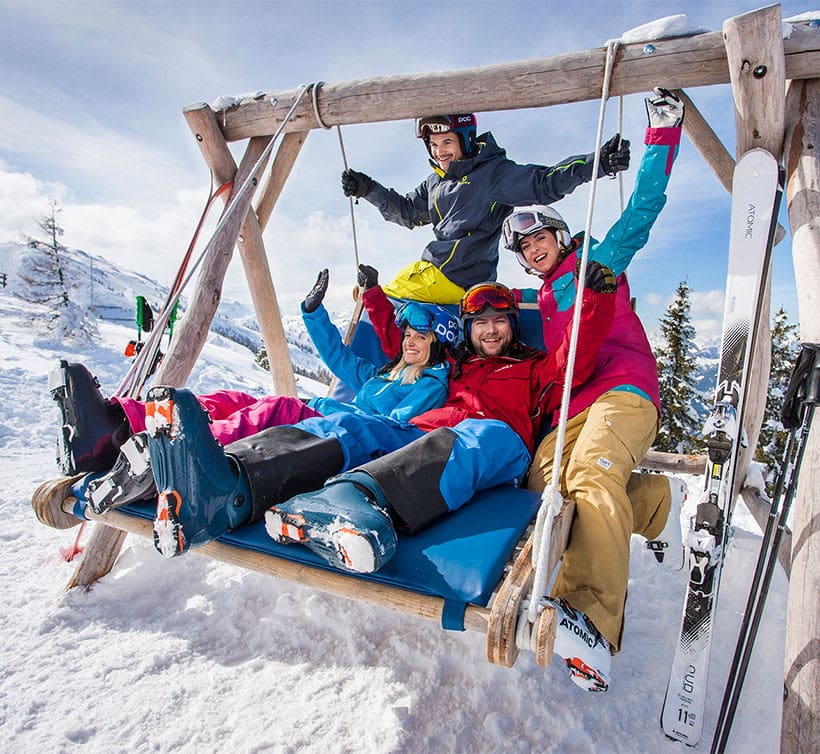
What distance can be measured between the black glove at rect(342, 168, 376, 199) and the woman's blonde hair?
179 centimetres

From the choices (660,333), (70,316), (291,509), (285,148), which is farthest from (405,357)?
(70,316)

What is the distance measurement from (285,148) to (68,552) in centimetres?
313

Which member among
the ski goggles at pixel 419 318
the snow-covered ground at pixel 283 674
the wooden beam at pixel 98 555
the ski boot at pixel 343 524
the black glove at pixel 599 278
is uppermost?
the black glove at pixel 599 278

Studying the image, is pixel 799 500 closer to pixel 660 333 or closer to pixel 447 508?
pixel 447 508

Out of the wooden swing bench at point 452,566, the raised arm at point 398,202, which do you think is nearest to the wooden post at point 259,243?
the raised arm at point 398,202

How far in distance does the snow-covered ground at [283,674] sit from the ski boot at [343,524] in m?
0.79

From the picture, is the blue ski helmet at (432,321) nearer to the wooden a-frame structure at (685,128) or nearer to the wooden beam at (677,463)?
the wooden a-frame structure at (685,128)

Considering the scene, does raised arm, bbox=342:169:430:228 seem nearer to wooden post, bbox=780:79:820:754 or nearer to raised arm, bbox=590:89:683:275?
raised arm, bbox=590:89:683:275

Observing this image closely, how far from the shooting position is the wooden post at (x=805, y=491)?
1.55 metres

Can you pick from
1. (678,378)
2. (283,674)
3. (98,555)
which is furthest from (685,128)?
(678,378)

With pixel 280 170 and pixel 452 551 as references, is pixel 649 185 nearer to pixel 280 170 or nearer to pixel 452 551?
pixel 452 551

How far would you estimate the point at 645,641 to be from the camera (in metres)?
2.66

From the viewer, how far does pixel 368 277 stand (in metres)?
3.79

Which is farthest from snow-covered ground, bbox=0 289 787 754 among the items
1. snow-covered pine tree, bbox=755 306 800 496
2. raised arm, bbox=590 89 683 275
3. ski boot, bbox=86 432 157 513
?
snow-covered pine tree, bbox=755 306 800 496
